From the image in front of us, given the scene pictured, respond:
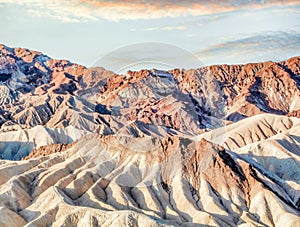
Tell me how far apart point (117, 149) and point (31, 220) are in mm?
39822

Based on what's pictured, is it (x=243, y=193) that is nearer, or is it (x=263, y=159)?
(x=243, y=193)

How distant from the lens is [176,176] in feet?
452

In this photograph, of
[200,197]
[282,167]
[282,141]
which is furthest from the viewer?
[282,141]

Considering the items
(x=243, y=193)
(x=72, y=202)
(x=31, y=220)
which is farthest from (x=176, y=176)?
(x=31, y=220)

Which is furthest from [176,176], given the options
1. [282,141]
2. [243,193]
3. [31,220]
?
[282,141]

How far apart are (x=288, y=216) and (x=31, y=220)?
175ft

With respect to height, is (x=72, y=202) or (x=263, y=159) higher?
(x=72, y=202)

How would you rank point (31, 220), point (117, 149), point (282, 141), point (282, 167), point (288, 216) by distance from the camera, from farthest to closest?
point (282, 141)
point (282, 167)
point (117, 149)
point (288, 216)
point (31, 220)

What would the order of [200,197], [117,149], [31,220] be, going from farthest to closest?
1. [117,149]
2. [200,197]
3. [31,220]

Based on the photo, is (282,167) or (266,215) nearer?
(266,215)

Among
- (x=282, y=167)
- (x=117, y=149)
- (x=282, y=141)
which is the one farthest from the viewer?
(x=282, y=141)

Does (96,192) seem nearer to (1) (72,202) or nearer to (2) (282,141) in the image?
(1) (72,202)

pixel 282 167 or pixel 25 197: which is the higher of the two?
pixel 25 197

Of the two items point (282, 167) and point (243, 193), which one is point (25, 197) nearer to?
point (243, 193)
